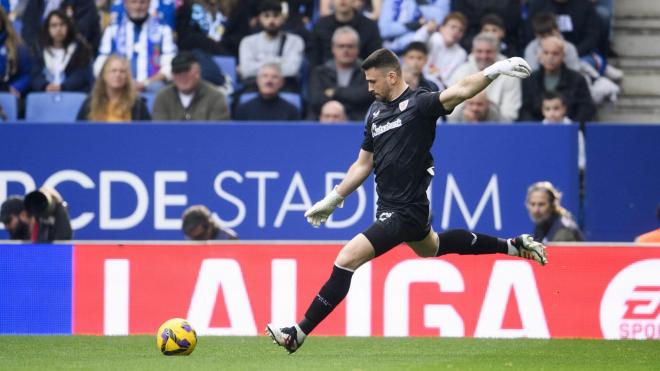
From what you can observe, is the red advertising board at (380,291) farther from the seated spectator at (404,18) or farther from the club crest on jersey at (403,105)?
the seated spectator at (404,18)

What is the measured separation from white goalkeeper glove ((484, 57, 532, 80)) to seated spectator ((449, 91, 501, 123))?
546cm

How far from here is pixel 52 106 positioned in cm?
1587

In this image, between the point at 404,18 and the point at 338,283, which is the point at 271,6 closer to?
the point at 404,18

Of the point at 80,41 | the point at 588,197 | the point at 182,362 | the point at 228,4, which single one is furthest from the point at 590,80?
the point at 182,362

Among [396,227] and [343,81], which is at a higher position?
[343,81]

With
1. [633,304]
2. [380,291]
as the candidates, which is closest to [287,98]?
[380,291]

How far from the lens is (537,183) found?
14.2 metres

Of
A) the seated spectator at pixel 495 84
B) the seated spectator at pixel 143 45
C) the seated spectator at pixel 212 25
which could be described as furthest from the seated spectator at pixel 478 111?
the seated spectator at pixel 143 45

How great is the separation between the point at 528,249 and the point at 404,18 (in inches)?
277

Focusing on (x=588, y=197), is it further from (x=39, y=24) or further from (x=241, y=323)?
(x=39, y=24)

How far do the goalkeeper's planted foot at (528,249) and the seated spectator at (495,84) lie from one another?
4912 mm

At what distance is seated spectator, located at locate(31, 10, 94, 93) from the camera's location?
1631 centimetres

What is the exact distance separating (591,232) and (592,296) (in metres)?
2.76

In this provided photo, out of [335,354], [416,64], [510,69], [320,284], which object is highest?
[510,69]
